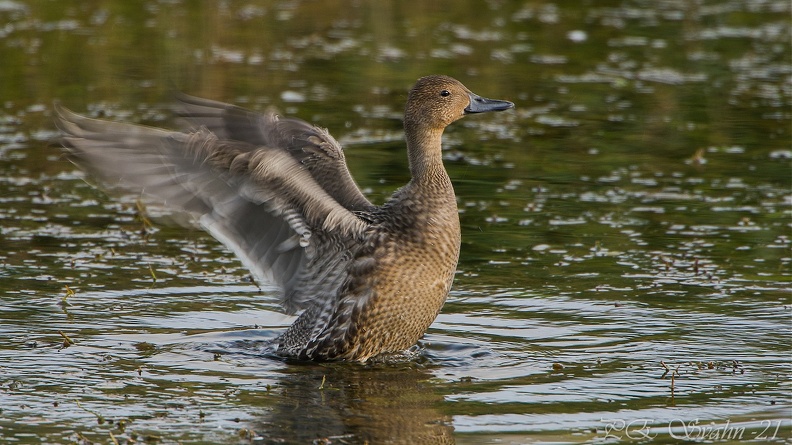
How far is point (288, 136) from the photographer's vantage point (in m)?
7.17

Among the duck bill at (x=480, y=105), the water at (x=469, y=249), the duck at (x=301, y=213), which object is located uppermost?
the duck bill at (x=480, y=105)

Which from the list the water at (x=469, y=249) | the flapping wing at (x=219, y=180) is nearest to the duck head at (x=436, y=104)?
the flapping wing at (x=219, y=180)

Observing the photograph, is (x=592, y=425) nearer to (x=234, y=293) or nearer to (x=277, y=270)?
(x=277, y=270)

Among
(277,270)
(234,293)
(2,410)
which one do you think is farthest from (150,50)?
(2,410)

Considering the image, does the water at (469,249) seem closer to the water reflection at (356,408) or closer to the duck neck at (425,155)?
the water reflection at (356,408)

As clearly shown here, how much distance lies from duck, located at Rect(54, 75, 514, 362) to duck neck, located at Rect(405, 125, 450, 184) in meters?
0.01

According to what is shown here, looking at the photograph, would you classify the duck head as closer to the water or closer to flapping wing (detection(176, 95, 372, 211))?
flapping wing (detection(176, 95, 372, 211))

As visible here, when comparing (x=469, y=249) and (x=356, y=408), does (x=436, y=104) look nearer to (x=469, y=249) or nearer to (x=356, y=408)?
(x=469, y=249)

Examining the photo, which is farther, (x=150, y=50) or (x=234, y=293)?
(x=150, y=50)

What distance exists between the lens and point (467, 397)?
6.30m

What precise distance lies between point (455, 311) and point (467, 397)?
5.38 feet

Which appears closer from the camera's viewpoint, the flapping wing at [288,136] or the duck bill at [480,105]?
the flapping wing at [288,136]

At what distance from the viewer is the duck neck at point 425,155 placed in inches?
286

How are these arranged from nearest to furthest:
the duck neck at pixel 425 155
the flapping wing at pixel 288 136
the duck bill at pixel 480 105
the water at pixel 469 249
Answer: the water at pixel 469 249, the flapping wing at pixel 288 136, the duck neck at pixel 425 155, the duck bill at pixel 480 105
